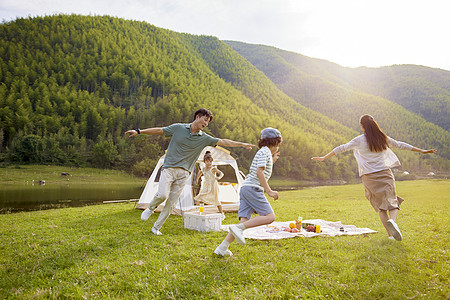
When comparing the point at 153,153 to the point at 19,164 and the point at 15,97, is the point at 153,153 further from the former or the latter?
the point at 15,97

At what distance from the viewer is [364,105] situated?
149750 millimetres

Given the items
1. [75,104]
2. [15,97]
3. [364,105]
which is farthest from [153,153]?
[364,105]

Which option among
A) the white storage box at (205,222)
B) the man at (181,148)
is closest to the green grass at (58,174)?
the white storage box at (205,222)

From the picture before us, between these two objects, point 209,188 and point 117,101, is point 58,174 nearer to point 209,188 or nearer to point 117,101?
point 209,188

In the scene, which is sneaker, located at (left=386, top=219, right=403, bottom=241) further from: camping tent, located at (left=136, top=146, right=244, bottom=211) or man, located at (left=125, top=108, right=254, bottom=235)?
camping tent, located at (left=136, top=146, right=244, bottom=211)

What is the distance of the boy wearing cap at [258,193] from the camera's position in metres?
4.14

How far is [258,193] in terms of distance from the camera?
4.26 m

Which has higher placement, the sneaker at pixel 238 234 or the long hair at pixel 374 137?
the long hair at pixel 374 137

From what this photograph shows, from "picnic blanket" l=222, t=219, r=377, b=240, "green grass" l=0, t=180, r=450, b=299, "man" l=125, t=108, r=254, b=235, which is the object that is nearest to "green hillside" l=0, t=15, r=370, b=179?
"picnic blanket" l=222, t=219, r=377, b=240

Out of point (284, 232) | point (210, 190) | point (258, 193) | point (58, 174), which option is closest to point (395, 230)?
point (284, 232)

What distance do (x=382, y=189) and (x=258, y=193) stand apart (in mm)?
2806

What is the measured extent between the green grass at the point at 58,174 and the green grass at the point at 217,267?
113 feet

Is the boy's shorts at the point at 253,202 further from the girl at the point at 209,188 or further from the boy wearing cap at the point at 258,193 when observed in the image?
the girl at the point at 209,188

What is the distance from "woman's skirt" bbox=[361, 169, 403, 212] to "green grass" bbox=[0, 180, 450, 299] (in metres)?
0.70
